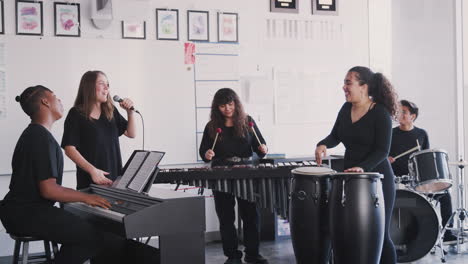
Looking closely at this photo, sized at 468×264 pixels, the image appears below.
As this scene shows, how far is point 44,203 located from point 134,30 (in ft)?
9.20

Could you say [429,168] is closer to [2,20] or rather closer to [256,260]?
[256,260]

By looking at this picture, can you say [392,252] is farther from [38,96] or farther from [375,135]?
[38,96]

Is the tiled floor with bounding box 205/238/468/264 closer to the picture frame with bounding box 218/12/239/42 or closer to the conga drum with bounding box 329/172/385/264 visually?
the conga drum with bounding box 329/172/385/264

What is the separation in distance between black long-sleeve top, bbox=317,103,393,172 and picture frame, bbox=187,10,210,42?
7.53 feet

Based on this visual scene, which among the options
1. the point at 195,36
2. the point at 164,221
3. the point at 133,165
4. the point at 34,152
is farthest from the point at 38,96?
the point at 195,36

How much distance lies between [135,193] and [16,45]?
2.75 meters

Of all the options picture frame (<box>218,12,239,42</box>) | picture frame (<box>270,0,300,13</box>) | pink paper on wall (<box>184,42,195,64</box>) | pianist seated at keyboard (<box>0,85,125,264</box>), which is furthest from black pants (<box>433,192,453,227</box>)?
pianist seated at keyboard (<box>0,85,125,264</box>)

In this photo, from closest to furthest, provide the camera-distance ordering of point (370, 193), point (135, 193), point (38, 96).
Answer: point (135, 193), point (38, 96), point (370, 193)

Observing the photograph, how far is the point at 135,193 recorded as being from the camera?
3.06 meters

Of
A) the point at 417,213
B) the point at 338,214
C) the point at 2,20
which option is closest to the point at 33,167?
the point at 338,214

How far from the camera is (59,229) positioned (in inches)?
120

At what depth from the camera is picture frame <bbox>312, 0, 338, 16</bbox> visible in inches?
249

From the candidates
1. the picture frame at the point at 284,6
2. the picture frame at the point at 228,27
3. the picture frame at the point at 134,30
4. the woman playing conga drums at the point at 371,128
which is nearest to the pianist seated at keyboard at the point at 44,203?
the woman playing conga drums at the point at 371,128

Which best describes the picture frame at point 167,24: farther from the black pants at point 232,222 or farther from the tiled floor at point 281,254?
the tiled floor at point 281,254
